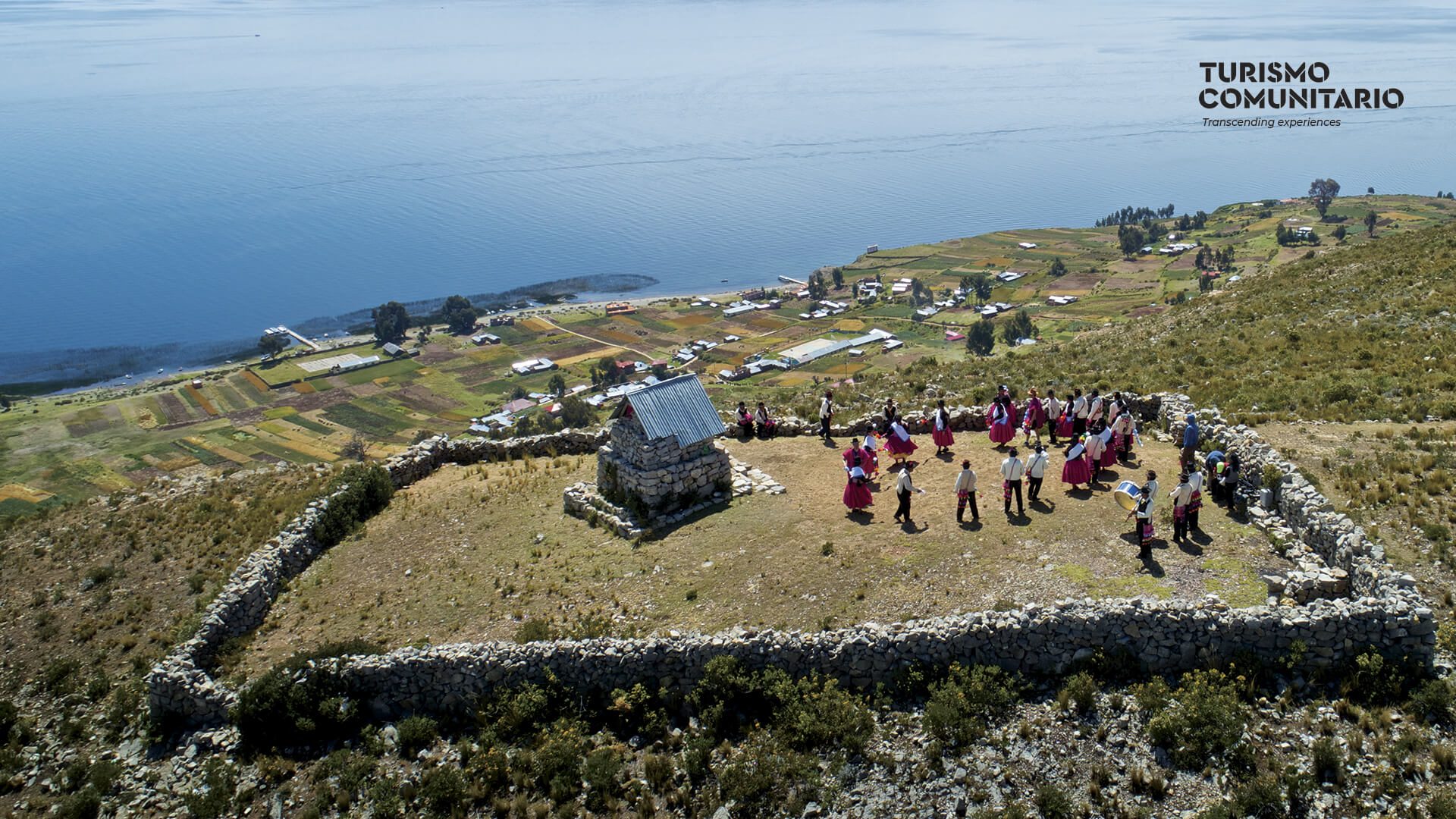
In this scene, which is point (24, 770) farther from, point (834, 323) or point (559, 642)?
point (834, 323)

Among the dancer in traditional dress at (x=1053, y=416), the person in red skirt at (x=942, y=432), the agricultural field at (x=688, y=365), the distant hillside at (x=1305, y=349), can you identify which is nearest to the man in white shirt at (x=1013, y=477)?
the person in red skirt at (x=942, y=432)

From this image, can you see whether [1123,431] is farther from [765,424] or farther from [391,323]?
[391,323]

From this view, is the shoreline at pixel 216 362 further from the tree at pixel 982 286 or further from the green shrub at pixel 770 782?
the green shrub at pixel 770 782

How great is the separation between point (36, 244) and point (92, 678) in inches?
8303

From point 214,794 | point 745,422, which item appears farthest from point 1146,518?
point 214,794

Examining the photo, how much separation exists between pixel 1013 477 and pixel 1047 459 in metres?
1.90

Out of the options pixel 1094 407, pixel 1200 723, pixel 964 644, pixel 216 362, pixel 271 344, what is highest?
pixel 271 344

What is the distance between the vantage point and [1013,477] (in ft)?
69.9

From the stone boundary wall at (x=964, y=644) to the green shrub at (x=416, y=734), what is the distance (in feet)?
2.00

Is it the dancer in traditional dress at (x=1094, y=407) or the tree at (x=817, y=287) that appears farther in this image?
the tree at (x=817, y=287)

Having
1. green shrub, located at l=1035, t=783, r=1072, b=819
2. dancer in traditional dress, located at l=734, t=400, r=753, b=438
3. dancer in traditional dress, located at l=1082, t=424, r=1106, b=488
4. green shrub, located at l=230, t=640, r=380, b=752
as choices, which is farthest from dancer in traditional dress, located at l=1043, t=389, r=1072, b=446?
green shrub, located at l=230, t=640, r=380, b=752

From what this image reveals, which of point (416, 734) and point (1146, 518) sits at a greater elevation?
point (1146, 518)

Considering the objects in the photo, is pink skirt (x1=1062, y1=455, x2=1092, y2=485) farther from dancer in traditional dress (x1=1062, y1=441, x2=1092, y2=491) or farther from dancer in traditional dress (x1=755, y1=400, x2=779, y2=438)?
dancer in traditional dress (x1=755, y1=400, x2=779, y2=438)

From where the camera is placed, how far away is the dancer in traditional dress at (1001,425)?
26516mm
